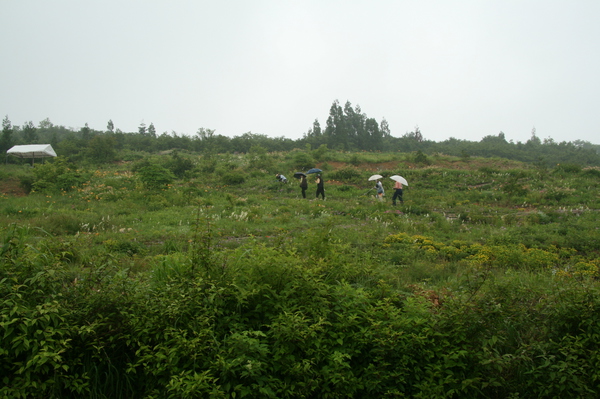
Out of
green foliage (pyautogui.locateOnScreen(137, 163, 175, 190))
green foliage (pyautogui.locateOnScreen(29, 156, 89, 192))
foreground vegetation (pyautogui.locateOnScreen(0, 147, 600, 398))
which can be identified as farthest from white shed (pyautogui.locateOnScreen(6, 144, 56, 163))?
foreground vegetation (pyautogui.locateOnScreen(0, 147, 600, 398))

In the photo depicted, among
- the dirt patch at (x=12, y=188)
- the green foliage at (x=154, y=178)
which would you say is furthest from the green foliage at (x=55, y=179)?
the green foliage at (x=154, y=178)

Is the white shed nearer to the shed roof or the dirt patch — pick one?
the shed roof

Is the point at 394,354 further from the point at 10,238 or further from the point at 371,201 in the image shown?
the point at 371,201

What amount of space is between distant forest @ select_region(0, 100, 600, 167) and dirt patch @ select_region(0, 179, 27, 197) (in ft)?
33.0

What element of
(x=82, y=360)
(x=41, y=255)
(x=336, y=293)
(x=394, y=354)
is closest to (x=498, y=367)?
(x=394, y=354)

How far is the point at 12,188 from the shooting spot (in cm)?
1797

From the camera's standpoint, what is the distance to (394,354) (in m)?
3.66

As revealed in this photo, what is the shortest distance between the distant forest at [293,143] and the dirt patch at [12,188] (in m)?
10.1

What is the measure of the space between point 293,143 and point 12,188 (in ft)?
118

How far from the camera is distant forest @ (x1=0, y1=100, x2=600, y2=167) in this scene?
32.3 metres

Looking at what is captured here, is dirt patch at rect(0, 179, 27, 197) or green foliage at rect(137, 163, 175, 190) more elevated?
green foliage at rect(137, 163, 175, 190)

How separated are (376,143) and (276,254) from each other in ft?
187

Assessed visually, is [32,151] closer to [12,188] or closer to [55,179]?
[12,188]

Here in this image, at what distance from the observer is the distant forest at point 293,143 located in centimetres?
3228
